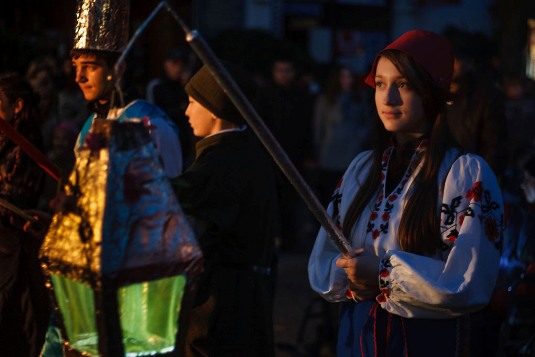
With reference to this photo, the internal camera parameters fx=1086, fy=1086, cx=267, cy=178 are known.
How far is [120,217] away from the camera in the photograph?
95.3 inches

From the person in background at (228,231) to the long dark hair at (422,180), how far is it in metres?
0.68

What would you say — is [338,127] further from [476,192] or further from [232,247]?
[476,192]

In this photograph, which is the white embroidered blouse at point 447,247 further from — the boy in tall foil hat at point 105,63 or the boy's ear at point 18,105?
the boy's ear at point 18,105

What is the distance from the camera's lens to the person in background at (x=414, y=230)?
10.3ft

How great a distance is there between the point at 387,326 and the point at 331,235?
44 cm

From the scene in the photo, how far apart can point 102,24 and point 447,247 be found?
4.63ft

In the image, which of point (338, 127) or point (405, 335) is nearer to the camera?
point (405, 335)

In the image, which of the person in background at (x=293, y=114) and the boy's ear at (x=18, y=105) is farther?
the person in background at (x=293, y=114)

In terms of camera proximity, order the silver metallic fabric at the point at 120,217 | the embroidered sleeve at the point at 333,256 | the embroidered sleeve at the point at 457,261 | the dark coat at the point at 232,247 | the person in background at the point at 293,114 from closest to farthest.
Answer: the silver metallic fabric at the point at 120,217
the embroidered sleeve at the point at 457,261
the embroidered sleeve at the point at 333,256
the dark coat at the point at 232,247
the person in background at the point at 293,114

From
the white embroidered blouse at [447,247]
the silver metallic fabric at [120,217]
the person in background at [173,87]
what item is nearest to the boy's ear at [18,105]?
the white embroidered blouse at [447,247]

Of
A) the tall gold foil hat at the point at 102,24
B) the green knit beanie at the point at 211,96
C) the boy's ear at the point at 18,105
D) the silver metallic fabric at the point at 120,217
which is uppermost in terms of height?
the tall gold foil hat at the point at 102,24

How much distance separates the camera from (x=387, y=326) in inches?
129

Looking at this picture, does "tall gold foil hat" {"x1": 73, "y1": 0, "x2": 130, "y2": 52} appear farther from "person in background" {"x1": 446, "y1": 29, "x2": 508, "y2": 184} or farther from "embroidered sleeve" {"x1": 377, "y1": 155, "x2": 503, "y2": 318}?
"person in background" {"x1": 446, "y1": 29, "x2": 508, "y2": 184}

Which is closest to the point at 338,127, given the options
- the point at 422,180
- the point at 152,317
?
the point at 422,180
